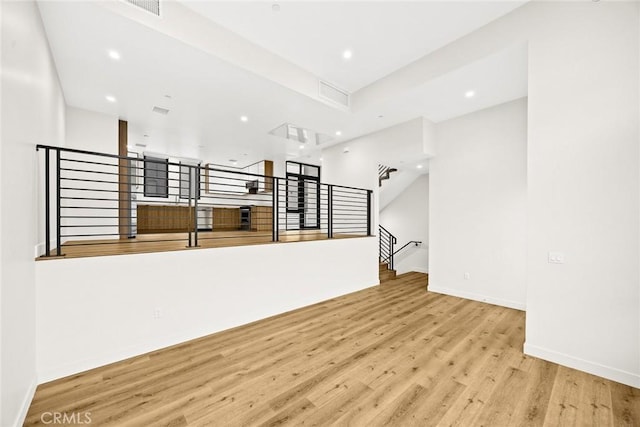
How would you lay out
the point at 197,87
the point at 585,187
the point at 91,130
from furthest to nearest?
the point at 91,130 < the point at 197,87 < the point at 585,187

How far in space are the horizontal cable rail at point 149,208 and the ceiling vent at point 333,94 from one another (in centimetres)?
148

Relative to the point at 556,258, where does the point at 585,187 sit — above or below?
above

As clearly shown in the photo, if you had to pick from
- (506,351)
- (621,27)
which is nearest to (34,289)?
(506,351)

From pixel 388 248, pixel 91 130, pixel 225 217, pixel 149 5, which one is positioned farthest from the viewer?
pixel 225 217

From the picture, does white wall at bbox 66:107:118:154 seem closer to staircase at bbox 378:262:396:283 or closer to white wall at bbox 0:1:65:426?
white wall at bbox 0:1:65:426

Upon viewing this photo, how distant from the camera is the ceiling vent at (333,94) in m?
4.21

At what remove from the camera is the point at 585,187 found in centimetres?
243

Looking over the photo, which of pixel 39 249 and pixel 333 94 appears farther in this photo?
pixel 333 94

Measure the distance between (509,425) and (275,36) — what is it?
448 centimetres

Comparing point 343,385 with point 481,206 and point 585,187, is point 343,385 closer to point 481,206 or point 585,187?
point 585,187

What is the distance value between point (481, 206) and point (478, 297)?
1617mm

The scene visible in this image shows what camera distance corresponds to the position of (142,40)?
2.75 metres

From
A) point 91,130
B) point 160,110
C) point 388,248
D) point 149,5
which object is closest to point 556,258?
point 149,5

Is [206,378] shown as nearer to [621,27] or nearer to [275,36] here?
[275,36]
